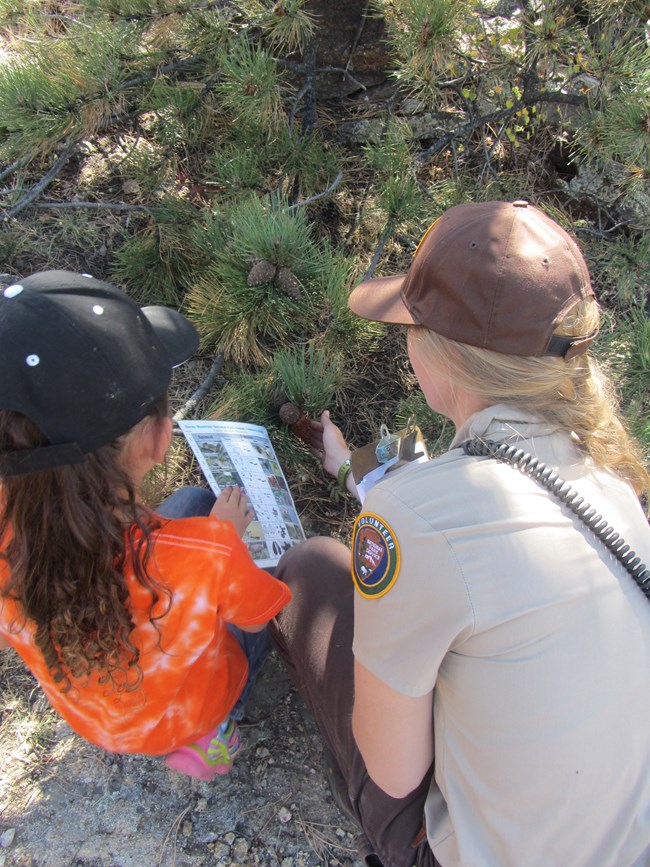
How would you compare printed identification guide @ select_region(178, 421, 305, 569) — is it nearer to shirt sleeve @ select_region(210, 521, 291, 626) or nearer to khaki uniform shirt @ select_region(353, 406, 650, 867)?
shirt sleeve @ select_region(210, 521, 291, 626)

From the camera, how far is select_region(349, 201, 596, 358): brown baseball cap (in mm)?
862

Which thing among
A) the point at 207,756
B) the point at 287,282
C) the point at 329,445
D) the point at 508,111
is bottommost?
the point at 207,756

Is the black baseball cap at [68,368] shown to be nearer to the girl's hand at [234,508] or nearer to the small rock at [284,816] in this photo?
the girl's hand at [234,508]

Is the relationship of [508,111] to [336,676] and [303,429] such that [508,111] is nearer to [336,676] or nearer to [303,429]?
[303,429]

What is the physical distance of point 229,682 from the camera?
3.83ft

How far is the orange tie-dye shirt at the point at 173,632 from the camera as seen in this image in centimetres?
90

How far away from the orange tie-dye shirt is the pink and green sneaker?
0.33 feet

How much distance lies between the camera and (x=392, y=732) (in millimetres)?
811

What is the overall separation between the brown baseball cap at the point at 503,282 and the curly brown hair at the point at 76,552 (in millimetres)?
437

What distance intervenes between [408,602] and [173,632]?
→ 0.38 meters

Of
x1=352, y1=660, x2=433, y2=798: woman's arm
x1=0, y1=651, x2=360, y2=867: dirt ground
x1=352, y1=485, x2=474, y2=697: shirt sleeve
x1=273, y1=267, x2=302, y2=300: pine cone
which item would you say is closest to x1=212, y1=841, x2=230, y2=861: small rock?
x1=0, y1=651, x2=360, y2=867: dirt ground

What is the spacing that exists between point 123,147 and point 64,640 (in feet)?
5.71

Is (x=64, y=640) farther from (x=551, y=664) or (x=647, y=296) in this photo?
(x=647, y=296)

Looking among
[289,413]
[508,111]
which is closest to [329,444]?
[289,413]
